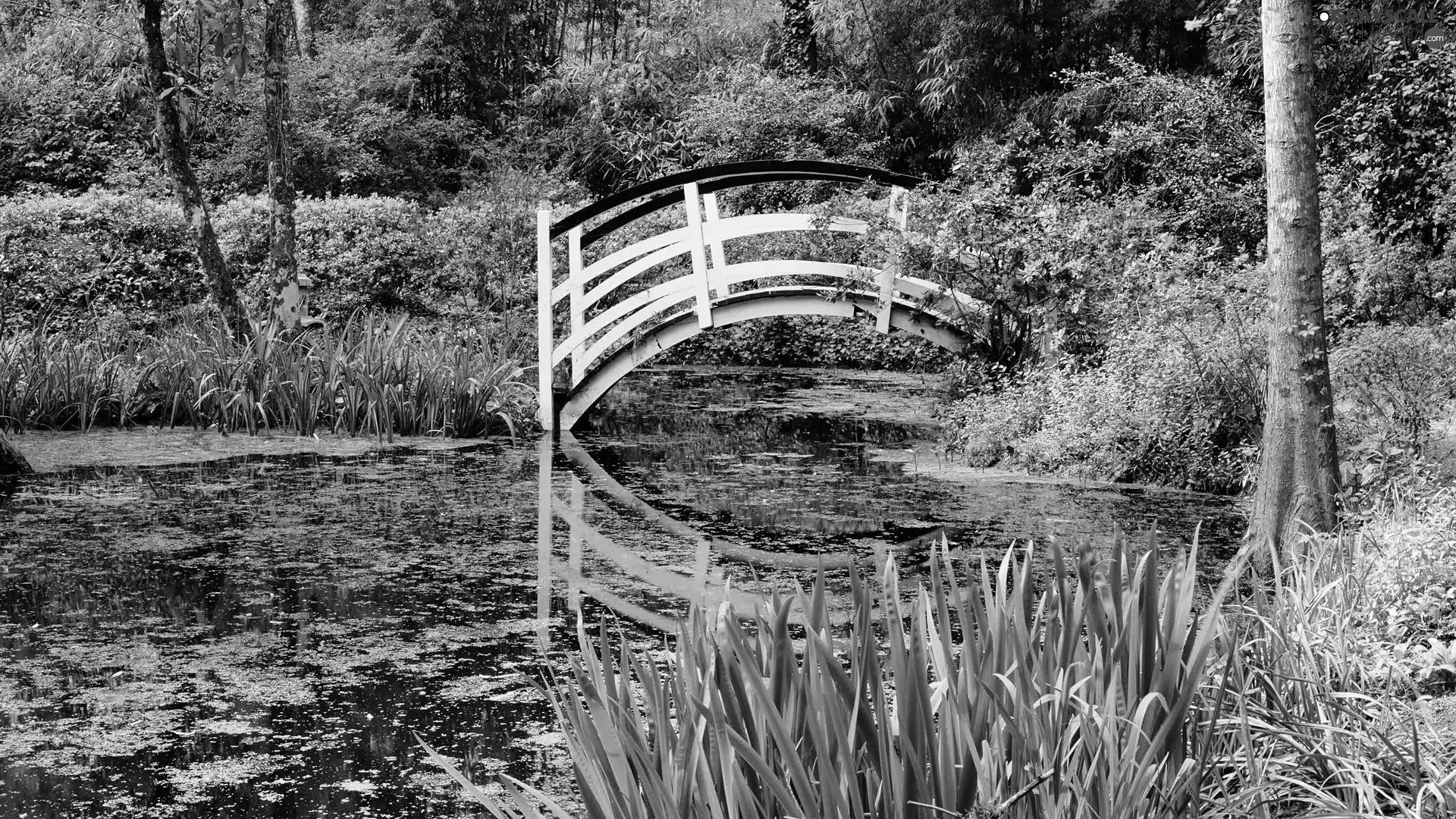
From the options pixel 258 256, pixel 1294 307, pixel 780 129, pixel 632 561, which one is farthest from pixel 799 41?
pixel 632 561

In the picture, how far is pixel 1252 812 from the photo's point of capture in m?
2.40

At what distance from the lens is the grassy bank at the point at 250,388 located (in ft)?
28.9

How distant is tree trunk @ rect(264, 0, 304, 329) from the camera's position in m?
10.7

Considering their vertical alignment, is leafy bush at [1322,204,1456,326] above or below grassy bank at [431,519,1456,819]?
above

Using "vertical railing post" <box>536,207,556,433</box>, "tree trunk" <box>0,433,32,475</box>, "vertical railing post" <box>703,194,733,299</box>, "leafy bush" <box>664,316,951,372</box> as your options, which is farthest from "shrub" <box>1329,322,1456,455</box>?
"leafy bush" <box>664,316,951,372</box>

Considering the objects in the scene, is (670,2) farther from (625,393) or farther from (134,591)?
(134,591)

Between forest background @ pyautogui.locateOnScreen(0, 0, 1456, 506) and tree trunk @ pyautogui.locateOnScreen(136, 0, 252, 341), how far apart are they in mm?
207

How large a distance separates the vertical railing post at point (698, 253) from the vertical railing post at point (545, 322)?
992 millimetres

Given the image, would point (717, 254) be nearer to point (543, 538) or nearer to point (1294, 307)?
point (543, 538)

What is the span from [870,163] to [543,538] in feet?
42.1

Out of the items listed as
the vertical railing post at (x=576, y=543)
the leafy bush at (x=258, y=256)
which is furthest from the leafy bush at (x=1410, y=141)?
the leafy bush at (x=258, y=256)

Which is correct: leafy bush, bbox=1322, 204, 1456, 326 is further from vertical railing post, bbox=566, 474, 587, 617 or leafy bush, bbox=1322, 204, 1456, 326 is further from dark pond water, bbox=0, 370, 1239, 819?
vertical railing post, bbox=566, 474, 587, 617

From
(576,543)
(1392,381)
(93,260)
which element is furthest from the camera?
(93,260)

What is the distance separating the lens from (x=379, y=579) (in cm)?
514
